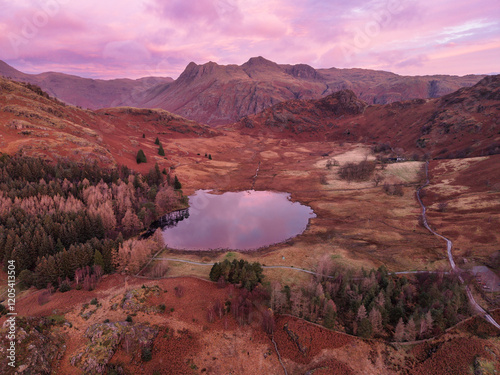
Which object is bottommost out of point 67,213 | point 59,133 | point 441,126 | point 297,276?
point 297,276

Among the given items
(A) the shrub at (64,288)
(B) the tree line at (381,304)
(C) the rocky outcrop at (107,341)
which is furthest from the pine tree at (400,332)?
(A) the shrub at (64,288)

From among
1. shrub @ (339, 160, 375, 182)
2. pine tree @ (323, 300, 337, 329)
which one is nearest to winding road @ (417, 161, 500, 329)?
pine tree @ (323, 300, 337, 329)

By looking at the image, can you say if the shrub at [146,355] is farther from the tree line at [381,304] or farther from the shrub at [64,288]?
the shrub at [64,288]

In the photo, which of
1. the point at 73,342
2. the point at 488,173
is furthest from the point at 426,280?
the point at 488,173

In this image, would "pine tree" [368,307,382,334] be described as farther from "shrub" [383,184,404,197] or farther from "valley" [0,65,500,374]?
"shrub" [383,184,404,197]

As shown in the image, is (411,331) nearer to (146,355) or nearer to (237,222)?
(146,355)

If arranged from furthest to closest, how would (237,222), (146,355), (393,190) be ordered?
(393,190)
(237,222)
(146,355)

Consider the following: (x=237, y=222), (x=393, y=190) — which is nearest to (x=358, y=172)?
(x=393, y=190)

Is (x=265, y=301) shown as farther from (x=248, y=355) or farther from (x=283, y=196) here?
(x=283, y=196)
